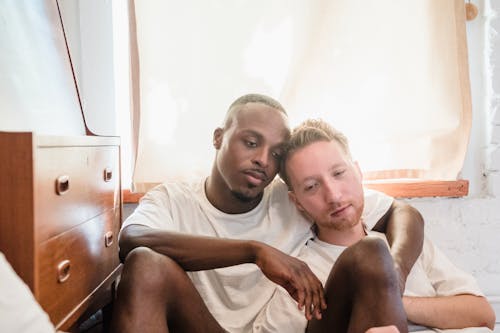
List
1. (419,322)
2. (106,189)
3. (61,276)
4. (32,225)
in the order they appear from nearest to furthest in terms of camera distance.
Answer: (32,225) → (61,276) → (419,322) → (106,189)

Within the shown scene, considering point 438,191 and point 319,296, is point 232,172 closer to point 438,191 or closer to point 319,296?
point 319,296

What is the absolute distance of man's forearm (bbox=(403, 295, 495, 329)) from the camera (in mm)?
1122

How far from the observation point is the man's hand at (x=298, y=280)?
0.98m

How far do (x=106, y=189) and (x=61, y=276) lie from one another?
340 millimetres

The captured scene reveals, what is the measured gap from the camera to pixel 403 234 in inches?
48.4

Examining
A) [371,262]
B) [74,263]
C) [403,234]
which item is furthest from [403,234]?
[74,263]

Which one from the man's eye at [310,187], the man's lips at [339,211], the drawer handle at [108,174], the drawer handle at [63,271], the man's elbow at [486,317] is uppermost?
the drawer handle at [108,174]

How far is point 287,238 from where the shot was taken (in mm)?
1326

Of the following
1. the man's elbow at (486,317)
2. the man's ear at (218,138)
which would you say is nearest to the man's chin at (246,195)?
the man's ear at (218,138)

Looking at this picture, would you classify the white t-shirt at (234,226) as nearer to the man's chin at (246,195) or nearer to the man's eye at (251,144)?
the man's chin at (246,195)

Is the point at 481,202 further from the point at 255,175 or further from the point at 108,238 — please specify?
the point at 108,238

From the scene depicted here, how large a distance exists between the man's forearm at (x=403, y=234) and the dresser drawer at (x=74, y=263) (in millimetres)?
683

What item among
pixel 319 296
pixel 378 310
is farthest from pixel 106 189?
pixel 378 310

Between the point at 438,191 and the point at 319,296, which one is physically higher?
the point at 438,191
